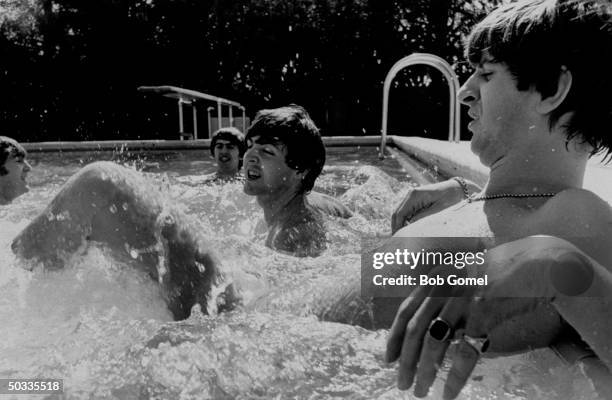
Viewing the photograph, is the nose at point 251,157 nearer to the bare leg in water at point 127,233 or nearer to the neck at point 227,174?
the bare leg in water at point 127,233

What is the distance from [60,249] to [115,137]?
52.1ft

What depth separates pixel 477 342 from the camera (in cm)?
92

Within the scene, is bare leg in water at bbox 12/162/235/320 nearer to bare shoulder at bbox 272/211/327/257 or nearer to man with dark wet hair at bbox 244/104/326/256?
bare shoulder at bbox 272/211/327/257

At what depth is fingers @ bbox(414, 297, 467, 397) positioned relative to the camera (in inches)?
36.8

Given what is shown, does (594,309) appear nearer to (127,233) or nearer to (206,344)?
(206,344)

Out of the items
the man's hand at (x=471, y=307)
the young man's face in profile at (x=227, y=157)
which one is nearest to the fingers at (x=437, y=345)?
the man's hand at (x=471, y=307)

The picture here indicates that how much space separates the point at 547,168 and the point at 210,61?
17948 millimetres

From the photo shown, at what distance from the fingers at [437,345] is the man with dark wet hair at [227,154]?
5745 mm

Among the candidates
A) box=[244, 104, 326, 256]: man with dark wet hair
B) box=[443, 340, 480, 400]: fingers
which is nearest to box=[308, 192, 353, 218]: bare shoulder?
box=[244, 104, 326, 256]: man with dark wet hair

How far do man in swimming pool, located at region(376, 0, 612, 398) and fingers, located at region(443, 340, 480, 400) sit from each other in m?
0.07

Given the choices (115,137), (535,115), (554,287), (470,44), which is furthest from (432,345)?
(115,137)

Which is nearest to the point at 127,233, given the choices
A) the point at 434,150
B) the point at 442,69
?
the point at 434,150

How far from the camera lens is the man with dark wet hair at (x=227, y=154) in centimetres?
668

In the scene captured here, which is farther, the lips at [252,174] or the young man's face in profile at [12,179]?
the young man's face in profile at [12,179]
